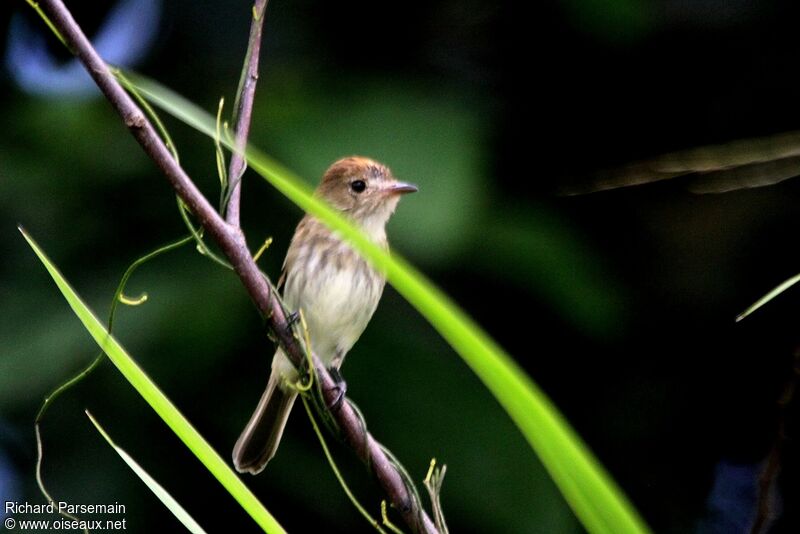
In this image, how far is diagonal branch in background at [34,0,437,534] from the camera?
1.48 metres

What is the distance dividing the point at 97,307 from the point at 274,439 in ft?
2.15

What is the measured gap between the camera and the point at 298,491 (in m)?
3.60

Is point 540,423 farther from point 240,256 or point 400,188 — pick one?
point 400,188

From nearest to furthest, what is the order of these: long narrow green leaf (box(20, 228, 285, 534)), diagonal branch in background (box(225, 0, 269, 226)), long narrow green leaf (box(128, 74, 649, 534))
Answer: long narrow green leaf (box(128, 74, 649, 534))
long narrow green leaf (box(20, 228, 285, 534))
diagonal branch in background (box(225, 0, 269, 226))

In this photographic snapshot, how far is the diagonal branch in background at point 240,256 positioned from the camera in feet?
4.85

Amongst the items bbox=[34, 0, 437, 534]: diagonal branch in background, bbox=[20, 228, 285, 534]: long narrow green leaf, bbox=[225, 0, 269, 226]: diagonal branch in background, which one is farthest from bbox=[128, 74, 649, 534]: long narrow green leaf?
bbox=[225, 0, 269, 226]: diagonal branch in background

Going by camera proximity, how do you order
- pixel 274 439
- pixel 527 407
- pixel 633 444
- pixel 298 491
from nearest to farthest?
pixel 527 407, pixel 274 439, pixel 298 491, pixel 633 444

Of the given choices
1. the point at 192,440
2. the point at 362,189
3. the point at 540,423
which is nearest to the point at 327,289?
the point at 362,189

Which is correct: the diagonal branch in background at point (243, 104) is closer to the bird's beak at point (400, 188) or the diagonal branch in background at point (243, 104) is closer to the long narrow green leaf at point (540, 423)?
the long narrow green leaf at point (540, 423)

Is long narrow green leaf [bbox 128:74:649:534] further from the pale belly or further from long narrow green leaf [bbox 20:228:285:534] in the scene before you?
the pale belly

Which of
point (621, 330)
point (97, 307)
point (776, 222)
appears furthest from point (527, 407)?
point (776, 222)

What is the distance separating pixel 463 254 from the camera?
3400 mm

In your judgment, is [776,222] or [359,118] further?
[776,222]

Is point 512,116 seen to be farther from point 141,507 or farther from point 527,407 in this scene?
point 527,407
